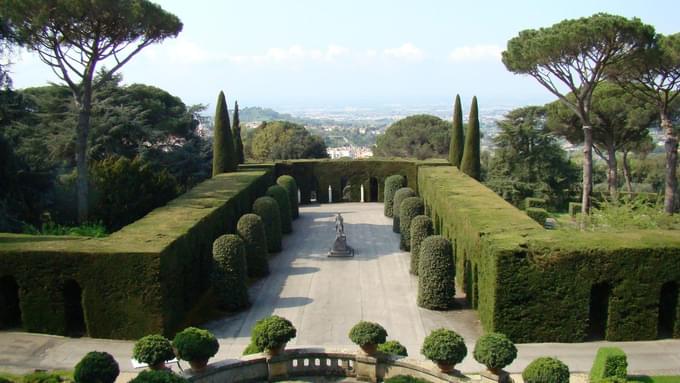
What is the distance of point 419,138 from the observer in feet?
210

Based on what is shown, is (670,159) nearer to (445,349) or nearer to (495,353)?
(495,353)

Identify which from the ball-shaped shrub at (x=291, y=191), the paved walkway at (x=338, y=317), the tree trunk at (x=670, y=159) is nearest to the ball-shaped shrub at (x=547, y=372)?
the paved walkway at (x=338, y=317)

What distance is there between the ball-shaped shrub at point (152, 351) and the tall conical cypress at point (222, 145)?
75.0ft

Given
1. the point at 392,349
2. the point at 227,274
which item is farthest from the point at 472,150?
the point at 392,349

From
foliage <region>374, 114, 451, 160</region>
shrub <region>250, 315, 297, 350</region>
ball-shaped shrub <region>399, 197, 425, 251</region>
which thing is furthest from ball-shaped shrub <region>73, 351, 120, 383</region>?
foliage <region>374, 114, 451, 160</region>

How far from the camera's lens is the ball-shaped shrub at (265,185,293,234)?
1073 inches

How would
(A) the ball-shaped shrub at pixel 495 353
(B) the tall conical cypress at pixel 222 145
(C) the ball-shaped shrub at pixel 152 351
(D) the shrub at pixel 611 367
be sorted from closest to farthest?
(C) the ball-shaped shrub at pixel 152 351, (A) the ball-shaped shrub at pixel 495 353, (D) the shrub at pixel 611 367, (B) the tall conical cypress at pixel 222 145

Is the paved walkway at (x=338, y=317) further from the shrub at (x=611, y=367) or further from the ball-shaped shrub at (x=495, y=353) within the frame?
the ball-shaped shrub at (x=495, y=353)

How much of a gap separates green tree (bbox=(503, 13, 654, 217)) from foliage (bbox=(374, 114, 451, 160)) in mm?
31426

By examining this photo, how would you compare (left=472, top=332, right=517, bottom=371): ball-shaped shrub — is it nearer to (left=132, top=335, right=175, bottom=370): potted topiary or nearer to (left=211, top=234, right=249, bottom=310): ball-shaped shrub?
(left=132, top=335, right=175, bottom=370): potted topiary

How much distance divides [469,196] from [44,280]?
47.0 ft

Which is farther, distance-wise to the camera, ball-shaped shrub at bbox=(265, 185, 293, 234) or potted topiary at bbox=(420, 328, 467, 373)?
ball-shaped shrub at bbox=(265, 185, 293, 234)

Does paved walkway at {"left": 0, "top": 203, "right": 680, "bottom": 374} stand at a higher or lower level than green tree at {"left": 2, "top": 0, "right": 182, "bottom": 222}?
lower

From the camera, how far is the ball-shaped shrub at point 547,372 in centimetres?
993
